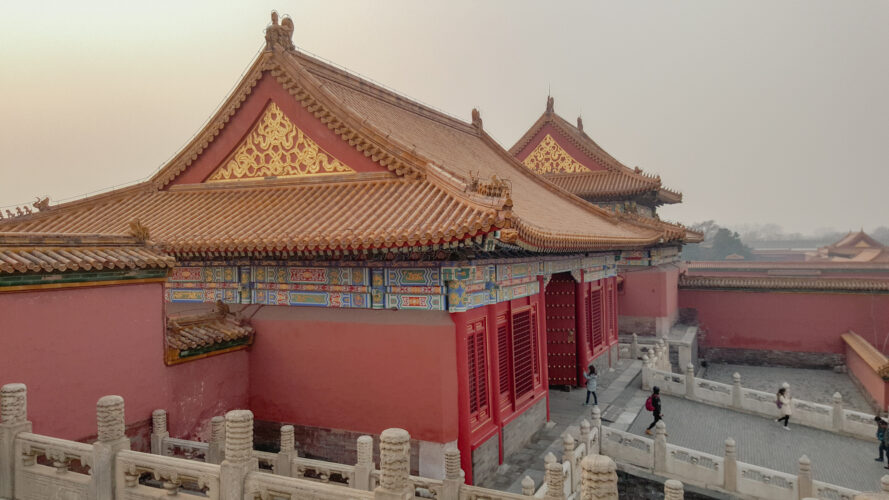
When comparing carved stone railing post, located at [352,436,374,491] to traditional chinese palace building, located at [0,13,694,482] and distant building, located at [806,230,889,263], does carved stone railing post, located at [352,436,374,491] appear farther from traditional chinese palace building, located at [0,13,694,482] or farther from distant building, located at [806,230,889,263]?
distant building, located at [806,230,889,263]

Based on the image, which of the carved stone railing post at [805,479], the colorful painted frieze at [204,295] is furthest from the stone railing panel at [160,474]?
the carved stone railing post at [805,479]

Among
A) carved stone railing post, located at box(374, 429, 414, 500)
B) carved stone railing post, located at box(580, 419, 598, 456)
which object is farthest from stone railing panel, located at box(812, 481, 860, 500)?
carved stone railing post, located at box(374, 429, 414, 500)

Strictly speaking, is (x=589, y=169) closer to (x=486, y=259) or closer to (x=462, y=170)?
(x=462, y=170)

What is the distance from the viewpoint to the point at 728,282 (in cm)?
2789

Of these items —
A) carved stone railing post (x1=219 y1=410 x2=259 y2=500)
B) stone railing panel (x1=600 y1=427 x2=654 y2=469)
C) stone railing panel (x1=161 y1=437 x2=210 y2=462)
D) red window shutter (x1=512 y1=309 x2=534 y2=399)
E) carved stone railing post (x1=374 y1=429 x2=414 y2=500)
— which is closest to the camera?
carved stone railing post (x1=374 y1=429 x2=414 y2=500)

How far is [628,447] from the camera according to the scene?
487 inches

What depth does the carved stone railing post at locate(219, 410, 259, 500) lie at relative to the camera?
6.03 m

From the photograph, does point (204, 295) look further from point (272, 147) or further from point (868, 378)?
point (868, 378)

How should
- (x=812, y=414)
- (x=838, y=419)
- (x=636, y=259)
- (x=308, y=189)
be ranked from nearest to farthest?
(x=308, y=189), (x=838, y=419), (x=812, y=414), (x=636, y=259)

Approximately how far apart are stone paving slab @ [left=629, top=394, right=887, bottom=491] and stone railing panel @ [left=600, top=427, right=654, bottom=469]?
6.33ft

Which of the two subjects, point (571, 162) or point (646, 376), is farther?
point (571, 162)

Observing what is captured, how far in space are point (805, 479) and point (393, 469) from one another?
9.10 meters

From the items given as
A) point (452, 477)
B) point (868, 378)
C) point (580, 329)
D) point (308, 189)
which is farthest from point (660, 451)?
point (868, 378)

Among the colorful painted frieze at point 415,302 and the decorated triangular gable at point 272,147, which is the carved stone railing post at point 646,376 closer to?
the colorful painted frieze at point 415,302
